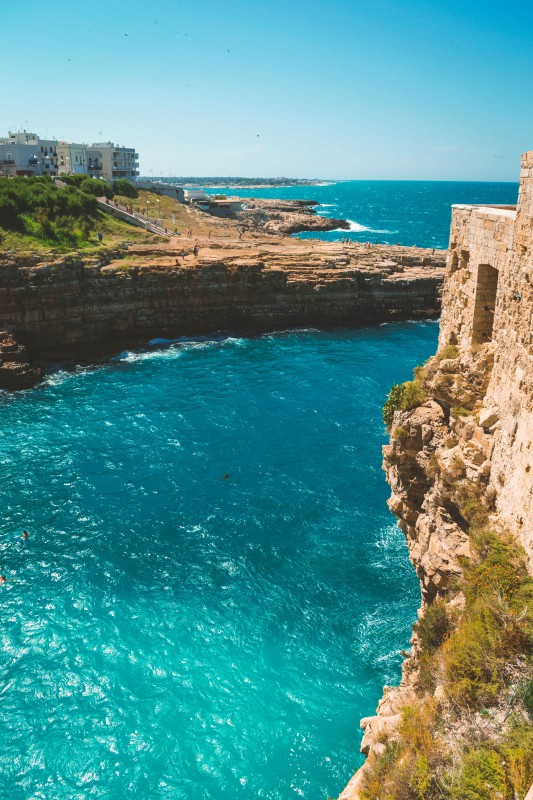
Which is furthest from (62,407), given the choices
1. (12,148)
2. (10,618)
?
(12,148)

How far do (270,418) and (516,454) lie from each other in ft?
85.8

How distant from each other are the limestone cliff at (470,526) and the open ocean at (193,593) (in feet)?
17.0

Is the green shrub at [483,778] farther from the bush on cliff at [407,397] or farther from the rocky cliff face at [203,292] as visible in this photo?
the rocky cliff face at [203,292]

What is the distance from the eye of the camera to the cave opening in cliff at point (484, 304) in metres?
13.4

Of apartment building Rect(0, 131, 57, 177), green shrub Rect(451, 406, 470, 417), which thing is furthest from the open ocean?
apartment building Rect(0, 131, 57, 177)

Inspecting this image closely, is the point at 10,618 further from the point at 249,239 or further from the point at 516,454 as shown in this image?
the point at 249,239

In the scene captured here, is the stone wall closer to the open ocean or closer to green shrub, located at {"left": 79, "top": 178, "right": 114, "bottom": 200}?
the open ocean

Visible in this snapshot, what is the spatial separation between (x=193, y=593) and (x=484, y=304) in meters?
15.2

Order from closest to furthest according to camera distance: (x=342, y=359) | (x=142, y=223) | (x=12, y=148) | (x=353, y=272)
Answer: (x=342, y=359) → (x=353, y=272) → (x=142, y=223) → (x=12, y=148)

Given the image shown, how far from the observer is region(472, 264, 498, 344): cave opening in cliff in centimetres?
1338

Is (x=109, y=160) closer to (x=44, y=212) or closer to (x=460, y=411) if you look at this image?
(x=44, y=212)

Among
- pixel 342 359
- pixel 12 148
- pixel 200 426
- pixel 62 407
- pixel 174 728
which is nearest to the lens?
pixel 174 728

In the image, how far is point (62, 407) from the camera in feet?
124

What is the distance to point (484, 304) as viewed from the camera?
13.6m
